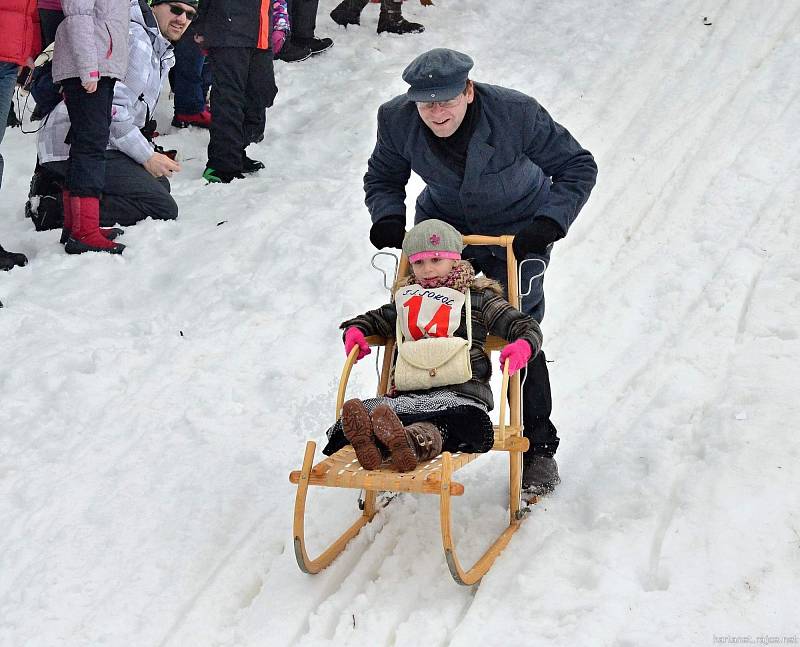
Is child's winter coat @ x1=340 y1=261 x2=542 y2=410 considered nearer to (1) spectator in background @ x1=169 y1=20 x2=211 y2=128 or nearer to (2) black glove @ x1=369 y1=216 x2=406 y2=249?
(2) black glove @ x1=369 y1=216 x2=406 y2=249

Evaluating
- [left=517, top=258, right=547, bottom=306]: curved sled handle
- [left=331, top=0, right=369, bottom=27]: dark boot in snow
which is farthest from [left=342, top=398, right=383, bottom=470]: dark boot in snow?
[left=331, top=0, right=369, bottom=27]: dark boot in snow

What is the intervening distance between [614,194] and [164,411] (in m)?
3.43

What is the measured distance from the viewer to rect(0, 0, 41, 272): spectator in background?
16.5ft

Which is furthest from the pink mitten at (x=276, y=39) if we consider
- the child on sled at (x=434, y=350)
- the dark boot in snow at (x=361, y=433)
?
the dark boot in snow at (x=361, y=433)

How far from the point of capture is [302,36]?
890cm

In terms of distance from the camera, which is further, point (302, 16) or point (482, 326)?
point (302, 16)

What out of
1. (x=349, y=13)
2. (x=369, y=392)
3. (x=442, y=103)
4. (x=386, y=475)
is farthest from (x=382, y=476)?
(x=349, y=13)

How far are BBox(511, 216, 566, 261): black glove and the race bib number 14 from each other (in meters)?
0.30

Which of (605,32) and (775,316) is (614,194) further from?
(605,32)

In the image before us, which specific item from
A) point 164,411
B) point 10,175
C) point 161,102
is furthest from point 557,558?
point 161,102

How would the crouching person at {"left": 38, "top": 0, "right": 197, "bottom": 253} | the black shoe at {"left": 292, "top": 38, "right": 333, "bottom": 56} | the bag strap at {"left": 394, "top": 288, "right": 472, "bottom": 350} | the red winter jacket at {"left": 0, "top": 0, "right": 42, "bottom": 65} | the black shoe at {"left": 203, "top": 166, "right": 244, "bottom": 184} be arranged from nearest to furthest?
the bag strap at {"left": 394, "top": 288, "right": 472, "bottom": 350}
the red winter jacket at {"left": 0, "top": 0, "right": 42, "bottom": 65}
the crouching person at {"left": 38, "top": 0, "right": 197, "bottom": 253}
the black shoe at {"left": 203, "top": 166, "right": 244, "bottom": 184}
the black shoe at {"left": 292, "top": 38, "right": 333, "bottom": 56}

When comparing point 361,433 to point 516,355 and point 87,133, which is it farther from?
point 87,133

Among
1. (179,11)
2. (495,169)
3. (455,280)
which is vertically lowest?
(179,11)

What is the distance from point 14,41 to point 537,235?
10.4 feet
